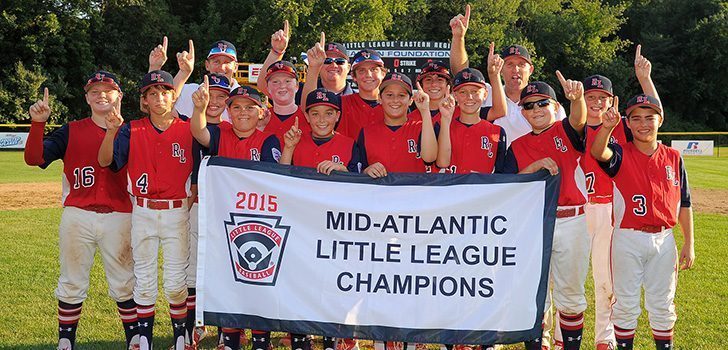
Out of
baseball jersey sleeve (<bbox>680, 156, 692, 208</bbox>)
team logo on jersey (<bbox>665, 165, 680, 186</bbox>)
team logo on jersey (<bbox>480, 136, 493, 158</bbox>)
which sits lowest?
baseball jersey sleeve (<bbox>680, 156, 692, 208</bbox>)

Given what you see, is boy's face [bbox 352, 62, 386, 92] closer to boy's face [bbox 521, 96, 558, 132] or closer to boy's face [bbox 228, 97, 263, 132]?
boy's face [bbox 228, 97, 263, 132]

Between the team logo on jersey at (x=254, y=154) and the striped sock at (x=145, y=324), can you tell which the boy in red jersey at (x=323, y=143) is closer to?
the team logo on jersey at (x=254, y=154)

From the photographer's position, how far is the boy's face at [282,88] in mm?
5926

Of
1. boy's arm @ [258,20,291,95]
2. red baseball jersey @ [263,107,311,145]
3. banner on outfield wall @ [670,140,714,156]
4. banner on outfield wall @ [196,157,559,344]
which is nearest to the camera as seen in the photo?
banner on outfield wall @ [196,157,559,344]

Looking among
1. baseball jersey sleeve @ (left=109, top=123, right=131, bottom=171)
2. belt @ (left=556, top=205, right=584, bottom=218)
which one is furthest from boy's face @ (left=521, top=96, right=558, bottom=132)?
baseball jersey sleeve @ (left=109, top=123, right=131, bottom=171)

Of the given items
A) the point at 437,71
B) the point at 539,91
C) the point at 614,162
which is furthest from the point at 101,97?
the point at 614,162

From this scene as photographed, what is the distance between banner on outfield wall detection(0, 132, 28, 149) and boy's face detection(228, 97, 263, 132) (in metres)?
27.7

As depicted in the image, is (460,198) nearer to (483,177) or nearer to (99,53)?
(483,177)

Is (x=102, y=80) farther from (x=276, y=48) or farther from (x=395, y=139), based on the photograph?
(x=395, y=139)

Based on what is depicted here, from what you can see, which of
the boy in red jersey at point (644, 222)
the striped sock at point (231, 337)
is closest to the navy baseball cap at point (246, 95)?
the striped sock at point (231, 337)

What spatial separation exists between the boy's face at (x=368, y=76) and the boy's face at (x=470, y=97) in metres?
0.97

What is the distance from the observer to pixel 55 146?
5543mm

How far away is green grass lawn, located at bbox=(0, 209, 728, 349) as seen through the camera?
611cm

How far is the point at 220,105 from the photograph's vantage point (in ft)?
20.2
